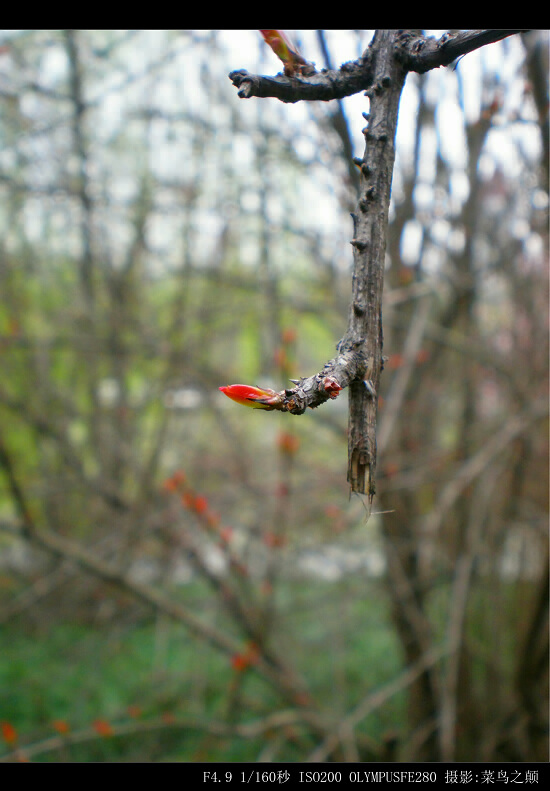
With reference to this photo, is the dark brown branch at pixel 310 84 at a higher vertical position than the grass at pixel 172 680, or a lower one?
higher

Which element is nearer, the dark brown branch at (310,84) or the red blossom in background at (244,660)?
the dark brown branch at (310,84)

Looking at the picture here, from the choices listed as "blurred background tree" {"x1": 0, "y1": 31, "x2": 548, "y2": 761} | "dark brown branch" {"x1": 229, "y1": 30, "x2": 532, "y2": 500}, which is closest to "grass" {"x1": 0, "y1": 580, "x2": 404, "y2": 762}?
"blurred background tree" {"x1": 0, "y1": 31, "x2": 548, "y2": 761}

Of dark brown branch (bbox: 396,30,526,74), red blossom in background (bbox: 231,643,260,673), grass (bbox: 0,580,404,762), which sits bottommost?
grass (bbox: 0,580,404,762)

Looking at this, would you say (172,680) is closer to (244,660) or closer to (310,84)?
(244,660)

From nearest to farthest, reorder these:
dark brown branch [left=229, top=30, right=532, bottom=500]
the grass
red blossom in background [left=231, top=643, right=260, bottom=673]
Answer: dark brown branch [left=229, top=30, right=532, bottom=500] < red blossom in background [left=231, top=643, right=260, bottom=673] < the grass

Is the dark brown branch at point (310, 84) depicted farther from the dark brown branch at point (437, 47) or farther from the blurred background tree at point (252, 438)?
the blurred background tree at point (252, 438)

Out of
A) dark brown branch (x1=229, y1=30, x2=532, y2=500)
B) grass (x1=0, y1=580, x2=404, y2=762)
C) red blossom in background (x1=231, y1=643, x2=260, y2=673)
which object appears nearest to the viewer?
dark brown branch (x1=229, y1=30, x2=532, y2=500)

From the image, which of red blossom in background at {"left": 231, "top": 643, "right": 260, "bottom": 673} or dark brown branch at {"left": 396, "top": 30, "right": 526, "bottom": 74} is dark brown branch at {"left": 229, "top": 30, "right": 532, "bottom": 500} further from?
red blossom in background at {"left": 231, "top": 643, "right": 260, "bottom": 673}

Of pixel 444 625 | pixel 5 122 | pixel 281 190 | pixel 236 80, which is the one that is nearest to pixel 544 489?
pixel 444 625

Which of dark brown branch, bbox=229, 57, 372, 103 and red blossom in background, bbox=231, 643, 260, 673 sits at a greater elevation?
dark brown branch, bbox=229, 57, 372, 103

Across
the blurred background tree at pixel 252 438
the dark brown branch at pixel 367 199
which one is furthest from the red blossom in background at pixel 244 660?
the dark brown branch at pixel 367 199
